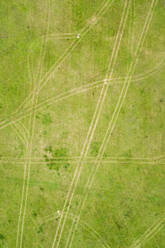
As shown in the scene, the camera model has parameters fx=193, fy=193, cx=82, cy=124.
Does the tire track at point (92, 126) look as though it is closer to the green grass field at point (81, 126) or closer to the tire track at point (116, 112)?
the green grass field at point (81, 126)

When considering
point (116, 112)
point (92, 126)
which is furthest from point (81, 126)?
point (116, 112)

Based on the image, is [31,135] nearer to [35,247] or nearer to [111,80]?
[111,80]

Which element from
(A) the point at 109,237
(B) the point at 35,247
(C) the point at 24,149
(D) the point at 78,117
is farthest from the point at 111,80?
(B) the point at 35,247

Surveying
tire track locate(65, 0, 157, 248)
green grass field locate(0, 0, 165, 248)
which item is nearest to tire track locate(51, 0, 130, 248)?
green grass field locate(0, 0, 165, 248)

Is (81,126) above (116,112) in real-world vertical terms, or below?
below

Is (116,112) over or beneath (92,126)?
over

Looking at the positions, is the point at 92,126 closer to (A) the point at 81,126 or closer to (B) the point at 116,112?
(A) the point at 81,126

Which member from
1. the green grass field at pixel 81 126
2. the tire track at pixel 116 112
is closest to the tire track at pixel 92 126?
the green grass field at pixel 81 126

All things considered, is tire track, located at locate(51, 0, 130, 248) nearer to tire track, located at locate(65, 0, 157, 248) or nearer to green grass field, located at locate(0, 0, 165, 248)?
green grass field, located at locate(0, 0, 165, 248)
